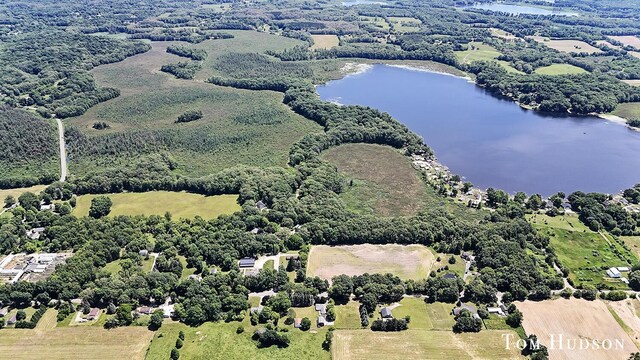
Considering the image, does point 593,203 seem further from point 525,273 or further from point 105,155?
point 105,155

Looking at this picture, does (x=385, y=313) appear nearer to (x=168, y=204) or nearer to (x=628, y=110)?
(x=168, y=204)

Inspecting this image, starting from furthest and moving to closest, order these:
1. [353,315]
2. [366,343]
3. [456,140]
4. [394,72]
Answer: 1. [394,72]
2. [456,140]
3. [353,315]
4. [366,343]

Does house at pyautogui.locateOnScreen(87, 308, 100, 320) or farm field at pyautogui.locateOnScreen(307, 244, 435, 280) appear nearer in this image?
house at pyautogui.locateOnScreen(87, 308, 100, 320)

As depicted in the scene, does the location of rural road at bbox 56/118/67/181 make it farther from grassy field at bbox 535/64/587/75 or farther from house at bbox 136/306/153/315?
grassy field at bbox 535/64/587/75

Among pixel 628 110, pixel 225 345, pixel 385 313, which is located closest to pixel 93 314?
pixel 225 345

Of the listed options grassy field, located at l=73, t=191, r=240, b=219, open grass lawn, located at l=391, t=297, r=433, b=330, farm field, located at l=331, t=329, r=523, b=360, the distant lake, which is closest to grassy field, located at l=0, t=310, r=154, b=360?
farm field, located at l=331, t=329, r=523, b=360

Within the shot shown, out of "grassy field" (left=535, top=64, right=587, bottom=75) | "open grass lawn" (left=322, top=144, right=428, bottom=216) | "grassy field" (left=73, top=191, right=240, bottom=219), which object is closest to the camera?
"grassy field" (left=73, top=191, right=240, bottom=219)

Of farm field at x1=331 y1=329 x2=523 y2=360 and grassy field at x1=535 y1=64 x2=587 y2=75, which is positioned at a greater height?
grassy field at x1=535 y1=64 x2=587 y2=75

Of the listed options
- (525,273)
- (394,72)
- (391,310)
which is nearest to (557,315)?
(525,273)
